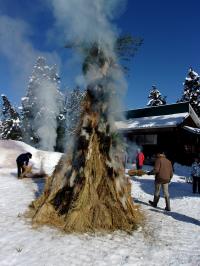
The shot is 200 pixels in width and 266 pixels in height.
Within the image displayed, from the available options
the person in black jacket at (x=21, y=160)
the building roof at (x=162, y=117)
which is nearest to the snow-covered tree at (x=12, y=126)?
the building roof at (x=162, y=117)

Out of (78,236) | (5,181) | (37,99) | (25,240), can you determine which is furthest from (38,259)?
(37,99)

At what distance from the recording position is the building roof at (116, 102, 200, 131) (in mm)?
29141

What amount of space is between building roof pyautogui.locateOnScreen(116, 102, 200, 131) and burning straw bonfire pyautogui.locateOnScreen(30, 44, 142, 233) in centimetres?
1823

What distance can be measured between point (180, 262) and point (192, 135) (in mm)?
23659

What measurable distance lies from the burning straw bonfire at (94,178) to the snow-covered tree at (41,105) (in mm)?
28346

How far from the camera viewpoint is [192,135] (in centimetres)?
2989

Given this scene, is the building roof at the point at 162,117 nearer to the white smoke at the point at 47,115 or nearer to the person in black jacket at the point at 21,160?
the white smoke at the point at 47,115

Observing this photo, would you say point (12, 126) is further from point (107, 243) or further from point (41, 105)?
point (107, 243)

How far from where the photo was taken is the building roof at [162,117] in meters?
29.1

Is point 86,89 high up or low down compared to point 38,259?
up

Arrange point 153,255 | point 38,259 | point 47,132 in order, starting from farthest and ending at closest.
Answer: point 47,132, point 153,255, point 38,259

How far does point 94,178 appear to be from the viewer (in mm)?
9578

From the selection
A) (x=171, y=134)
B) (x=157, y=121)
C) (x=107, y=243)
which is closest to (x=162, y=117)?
(x=157, y=121)

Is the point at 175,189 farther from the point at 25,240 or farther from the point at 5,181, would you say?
the point at 25,240
